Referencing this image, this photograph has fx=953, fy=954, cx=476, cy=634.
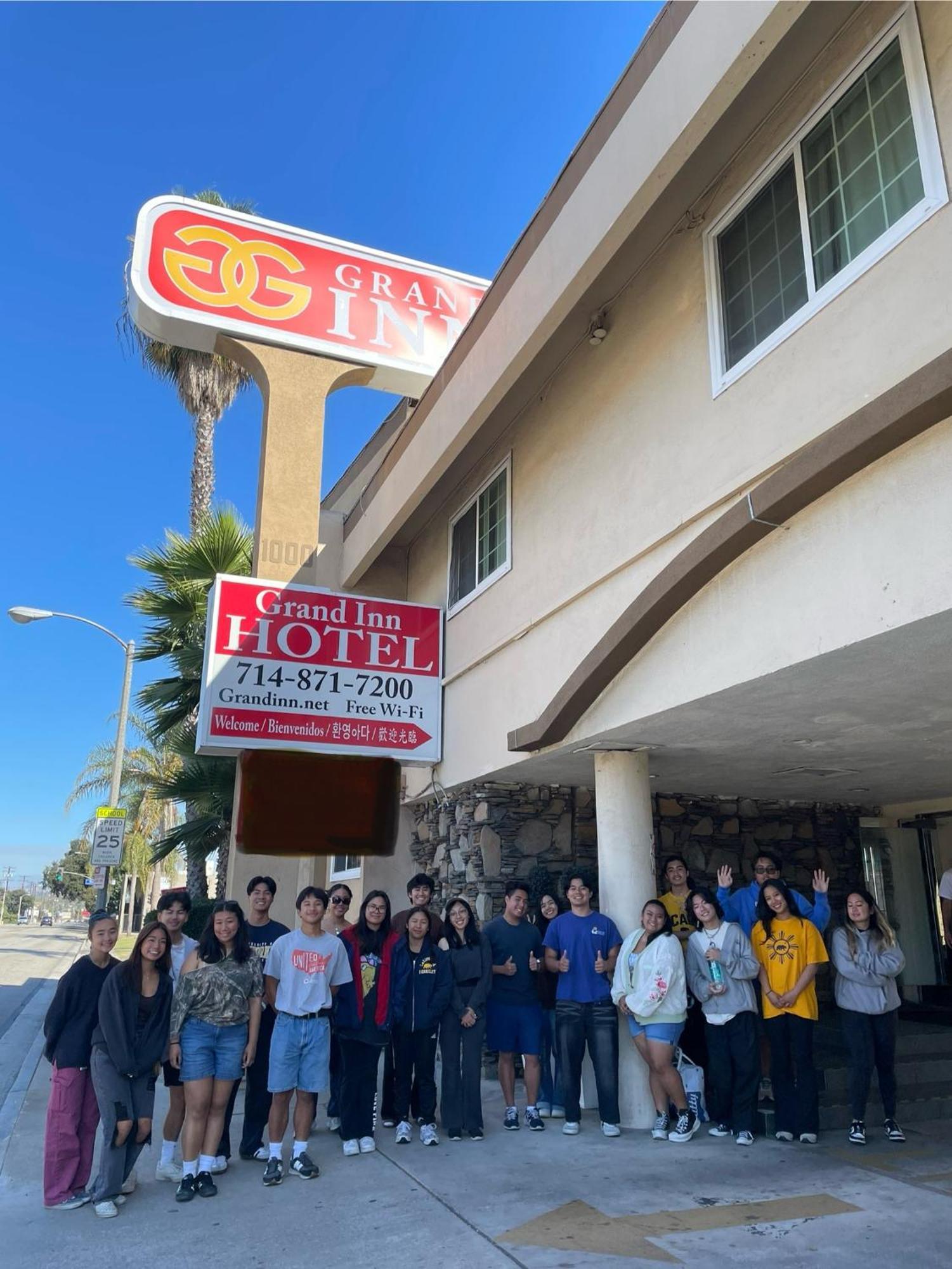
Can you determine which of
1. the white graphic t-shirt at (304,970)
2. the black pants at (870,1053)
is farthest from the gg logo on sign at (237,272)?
the black pants at (870,1053)

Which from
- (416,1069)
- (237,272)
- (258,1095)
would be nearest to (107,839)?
(237,272)

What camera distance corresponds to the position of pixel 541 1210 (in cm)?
515

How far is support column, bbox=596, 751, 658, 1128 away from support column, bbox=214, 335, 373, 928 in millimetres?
5042

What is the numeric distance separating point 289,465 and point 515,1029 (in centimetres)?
709

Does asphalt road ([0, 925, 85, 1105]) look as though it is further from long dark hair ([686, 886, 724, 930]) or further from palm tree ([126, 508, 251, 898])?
long dark hair ([686, 886, 724, 930])

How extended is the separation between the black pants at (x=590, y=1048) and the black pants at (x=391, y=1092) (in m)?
1.10

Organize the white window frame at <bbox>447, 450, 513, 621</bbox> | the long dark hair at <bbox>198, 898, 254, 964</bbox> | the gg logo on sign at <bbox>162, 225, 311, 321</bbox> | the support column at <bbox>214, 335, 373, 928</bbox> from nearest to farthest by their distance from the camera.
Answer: the long dark hair at <bbox>198, 898, 254, 964</bbox>
the white window frame at <bbox>447, 450, 513, 621</bbox>
the gg logo on sign at <bbox>162, 225, 311, 321</bbox>
the support column at <bbox>214, 335, 373, 928</bbox>

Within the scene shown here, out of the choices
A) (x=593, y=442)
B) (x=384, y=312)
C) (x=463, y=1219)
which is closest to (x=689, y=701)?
(x=593, y=442)

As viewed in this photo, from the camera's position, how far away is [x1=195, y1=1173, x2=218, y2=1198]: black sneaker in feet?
17.9

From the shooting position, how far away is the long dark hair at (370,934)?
6.71 metres

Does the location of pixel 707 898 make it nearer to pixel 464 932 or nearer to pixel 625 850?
pixel 625 850

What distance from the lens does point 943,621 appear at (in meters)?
4.49

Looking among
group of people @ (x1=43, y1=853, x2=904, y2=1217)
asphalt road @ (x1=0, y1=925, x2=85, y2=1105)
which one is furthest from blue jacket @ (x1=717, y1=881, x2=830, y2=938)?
asphalt road @ (x1=0, y1=925, x2=85, y2=1105)

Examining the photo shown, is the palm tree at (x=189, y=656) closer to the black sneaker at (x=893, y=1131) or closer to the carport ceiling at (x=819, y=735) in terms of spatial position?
the carport ceiling at (x=819, y=735)
